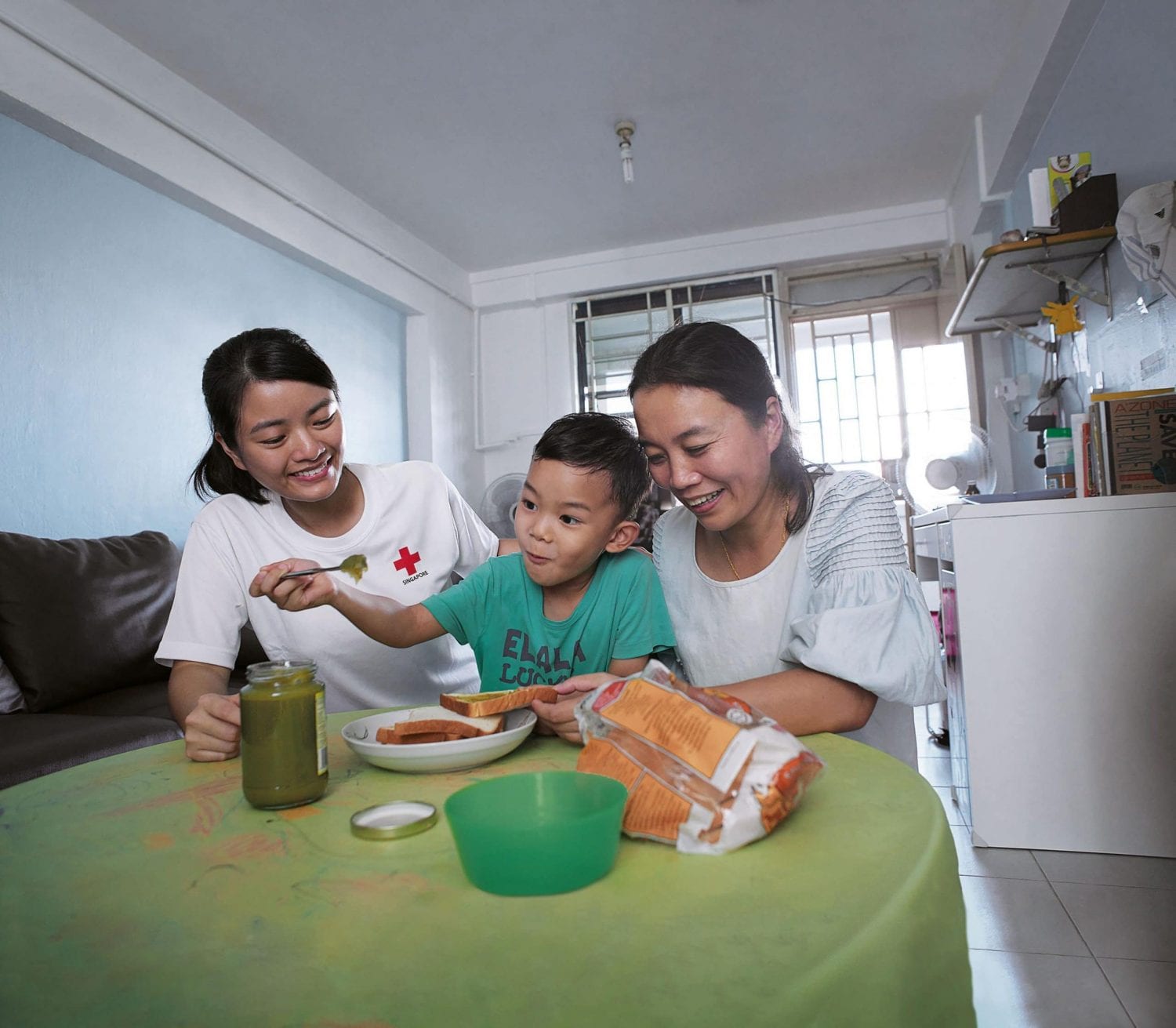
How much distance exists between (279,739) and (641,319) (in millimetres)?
5548

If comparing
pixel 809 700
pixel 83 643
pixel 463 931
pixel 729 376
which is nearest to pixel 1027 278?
pixel 729 376

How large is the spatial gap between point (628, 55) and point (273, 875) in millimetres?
3800

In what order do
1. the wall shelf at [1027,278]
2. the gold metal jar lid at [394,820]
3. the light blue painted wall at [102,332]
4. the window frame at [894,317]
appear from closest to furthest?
the gold metal jar lid at [394,820]
the wall shelf at [1027,278]
the light blue painted wall at [102,332]
the window frame at [894,317]

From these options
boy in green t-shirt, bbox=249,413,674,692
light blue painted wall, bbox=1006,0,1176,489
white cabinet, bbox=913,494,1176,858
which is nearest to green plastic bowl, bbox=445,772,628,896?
boy in green t-shirt, bbox=249,413,674,692

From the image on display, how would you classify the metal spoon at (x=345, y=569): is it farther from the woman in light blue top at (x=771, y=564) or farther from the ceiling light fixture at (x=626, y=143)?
the ceiling light fixture at (x=626, y=143)

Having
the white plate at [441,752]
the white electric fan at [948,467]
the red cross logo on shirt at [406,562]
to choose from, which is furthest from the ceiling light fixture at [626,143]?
the white plate at [441,752]

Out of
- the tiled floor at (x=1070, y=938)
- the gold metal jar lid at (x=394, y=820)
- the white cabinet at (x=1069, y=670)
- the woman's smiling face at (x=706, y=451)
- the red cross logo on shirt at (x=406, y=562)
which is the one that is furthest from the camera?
the white cabinet at (x=1069, y=670)

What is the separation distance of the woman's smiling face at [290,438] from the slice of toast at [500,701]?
66cm

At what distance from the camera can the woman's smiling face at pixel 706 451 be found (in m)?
1.16

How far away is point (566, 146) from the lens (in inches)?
169

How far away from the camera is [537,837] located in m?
0.51

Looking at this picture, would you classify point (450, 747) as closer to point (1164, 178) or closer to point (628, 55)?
point (1164, 178)

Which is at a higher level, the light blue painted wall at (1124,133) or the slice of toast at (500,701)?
the light blue painted wall at (1124,133)

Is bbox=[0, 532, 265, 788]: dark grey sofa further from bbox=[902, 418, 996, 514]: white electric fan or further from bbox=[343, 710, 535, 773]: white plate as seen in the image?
bbox=[902, 418, 996, 514]: white electric fan
